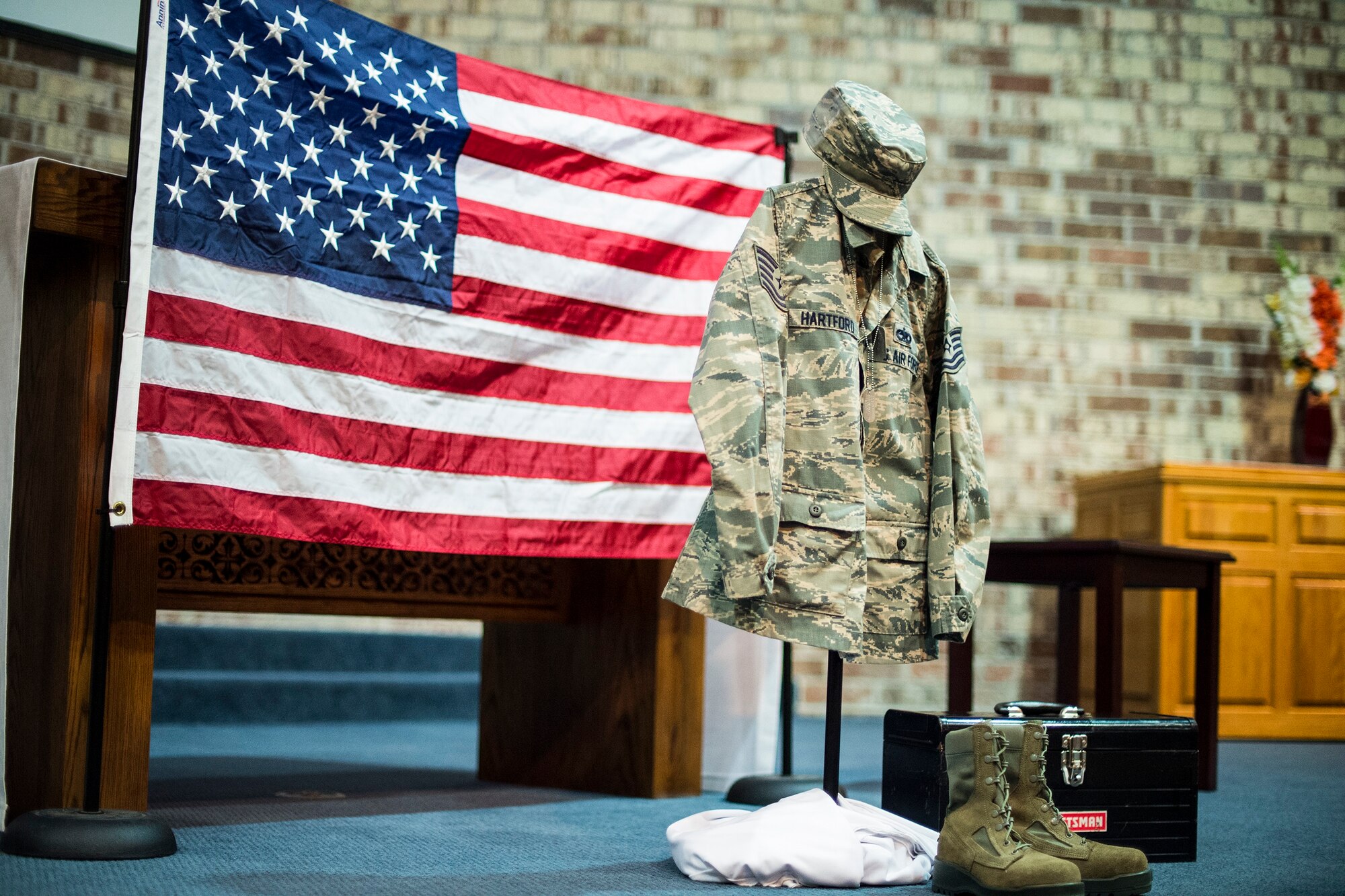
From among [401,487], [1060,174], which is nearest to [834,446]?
[401,487]

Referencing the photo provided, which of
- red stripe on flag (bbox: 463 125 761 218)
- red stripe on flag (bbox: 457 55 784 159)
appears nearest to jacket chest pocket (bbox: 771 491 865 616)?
red stripe on flag (bbox: 463 125 761 218)

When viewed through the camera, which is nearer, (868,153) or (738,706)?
(868,153)

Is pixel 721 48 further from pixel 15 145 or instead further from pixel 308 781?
pixel 308 781

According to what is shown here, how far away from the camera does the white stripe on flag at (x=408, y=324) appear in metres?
2.43

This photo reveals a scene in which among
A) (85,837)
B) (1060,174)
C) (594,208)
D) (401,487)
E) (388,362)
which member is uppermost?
(1060,174)

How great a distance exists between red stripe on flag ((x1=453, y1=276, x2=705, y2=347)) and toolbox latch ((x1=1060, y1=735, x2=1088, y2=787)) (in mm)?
1264

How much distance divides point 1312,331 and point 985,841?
16.6ft

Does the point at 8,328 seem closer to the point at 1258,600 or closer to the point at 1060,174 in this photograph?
the point at 1258,600

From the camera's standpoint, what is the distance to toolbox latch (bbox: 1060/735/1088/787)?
2.40 m

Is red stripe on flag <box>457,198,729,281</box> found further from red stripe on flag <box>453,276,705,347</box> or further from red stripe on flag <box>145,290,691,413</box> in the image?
red stripe on flag <box>145,290,691,413</box>

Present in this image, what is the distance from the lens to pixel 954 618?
2256 mm

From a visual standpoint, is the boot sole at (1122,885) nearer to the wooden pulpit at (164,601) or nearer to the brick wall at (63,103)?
the wooden pulpit at (164,601)

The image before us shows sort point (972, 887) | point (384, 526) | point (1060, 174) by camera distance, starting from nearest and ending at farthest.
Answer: point (972, 887), point (384, 526), point (1060, 174)

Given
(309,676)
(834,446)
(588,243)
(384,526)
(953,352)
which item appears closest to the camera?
(834,446)
